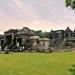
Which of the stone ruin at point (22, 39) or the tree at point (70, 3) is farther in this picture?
the stone ruin at point (22, 39)

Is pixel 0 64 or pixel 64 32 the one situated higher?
pixel 64 32

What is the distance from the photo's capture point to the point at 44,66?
33.3 metres

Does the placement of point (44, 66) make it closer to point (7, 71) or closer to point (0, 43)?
point (7, 71)

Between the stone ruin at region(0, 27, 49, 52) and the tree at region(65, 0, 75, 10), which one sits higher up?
the tree at region(65, 0, 75, 10)

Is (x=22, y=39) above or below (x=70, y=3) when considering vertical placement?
below

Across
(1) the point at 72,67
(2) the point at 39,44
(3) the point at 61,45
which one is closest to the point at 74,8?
(1) the point at 72,67

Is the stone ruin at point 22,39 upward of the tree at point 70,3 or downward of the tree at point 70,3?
downward

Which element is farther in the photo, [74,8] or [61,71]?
[74,8]

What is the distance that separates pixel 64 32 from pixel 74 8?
75.4 metres

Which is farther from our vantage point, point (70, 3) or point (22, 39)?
point (22, 39)

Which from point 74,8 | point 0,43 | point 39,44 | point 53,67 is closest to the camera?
point 53,67

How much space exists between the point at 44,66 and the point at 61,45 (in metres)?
56.2

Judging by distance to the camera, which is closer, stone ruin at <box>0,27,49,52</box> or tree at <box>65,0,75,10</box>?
tree at <box>65,0,75,10</box>

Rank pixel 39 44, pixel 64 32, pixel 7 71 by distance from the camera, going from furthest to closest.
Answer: pixel 64 32, pixel 39 44, pixel 7 71
